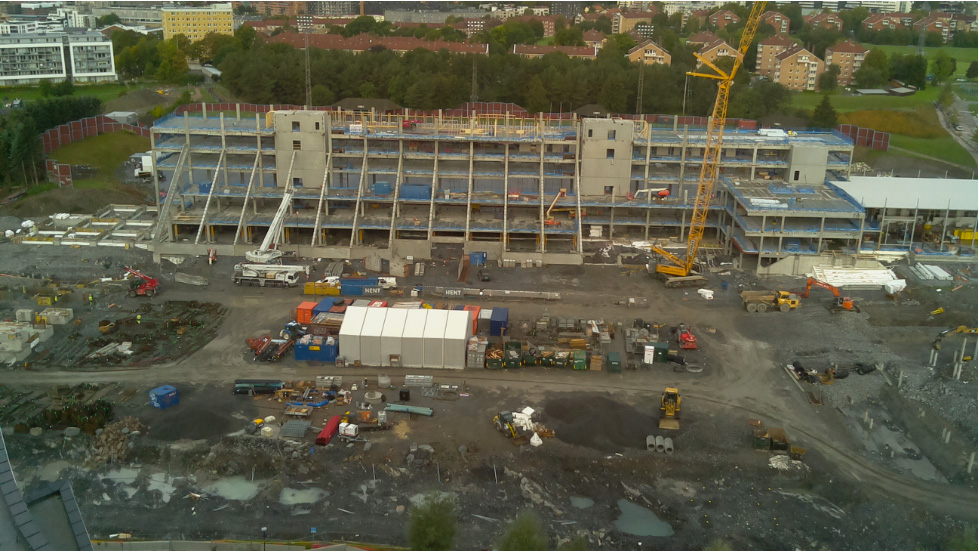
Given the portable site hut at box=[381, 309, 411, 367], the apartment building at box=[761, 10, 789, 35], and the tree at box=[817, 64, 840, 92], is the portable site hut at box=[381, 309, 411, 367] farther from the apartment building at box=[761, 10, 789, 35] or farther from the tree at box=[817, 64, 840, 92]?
the apartment building at box=[761, 10, 789, 35]

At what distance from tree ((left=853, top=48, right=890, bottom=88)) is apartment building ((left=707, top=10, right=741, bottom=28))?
78.2 ft

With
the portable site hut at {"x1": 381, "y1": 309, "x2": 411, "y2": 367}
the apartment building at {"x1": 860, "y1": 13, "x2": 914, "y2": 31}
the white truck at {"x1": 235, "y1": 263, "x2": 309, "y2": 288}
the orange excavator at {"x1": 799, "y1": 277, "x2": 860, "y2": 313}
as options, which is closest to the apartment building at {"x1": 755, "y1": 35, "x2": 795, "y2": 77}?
the apartment building at {"x1": 860, "y1": 13, "x2": 914, "y2": 31}

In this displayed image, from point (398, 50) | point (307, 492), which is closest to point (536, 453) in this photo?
point (307, 492)

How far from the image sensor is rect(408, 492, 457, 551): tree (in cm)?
1945

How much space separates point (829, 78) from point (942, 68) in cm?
899

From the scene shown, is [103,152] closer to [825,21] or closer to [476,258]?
[476,258]

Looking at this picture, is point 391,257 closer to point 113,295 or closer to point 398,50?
point 113,295

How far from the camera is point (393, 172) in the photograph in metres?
44.8

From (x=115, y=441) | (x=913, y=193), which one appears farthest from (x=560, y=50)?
(x=115, y=441)

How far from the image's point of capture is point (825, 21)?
9462cm

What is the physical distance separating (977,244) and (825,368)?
692 inches

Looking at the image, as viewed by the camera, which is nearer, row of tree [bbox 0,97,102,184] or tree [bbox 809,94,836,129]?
row of tree [bbox 0,97,102,184]

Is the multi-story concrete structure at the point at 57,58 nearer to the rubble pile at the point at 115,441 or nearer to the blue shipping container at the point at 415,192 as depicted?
the blue shipping container at the point at 415,192

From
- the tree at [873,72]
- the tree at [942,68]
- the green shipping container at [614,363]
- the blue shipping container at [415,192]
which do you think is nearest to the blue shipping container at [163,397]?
the green shipping container at [614,363]
